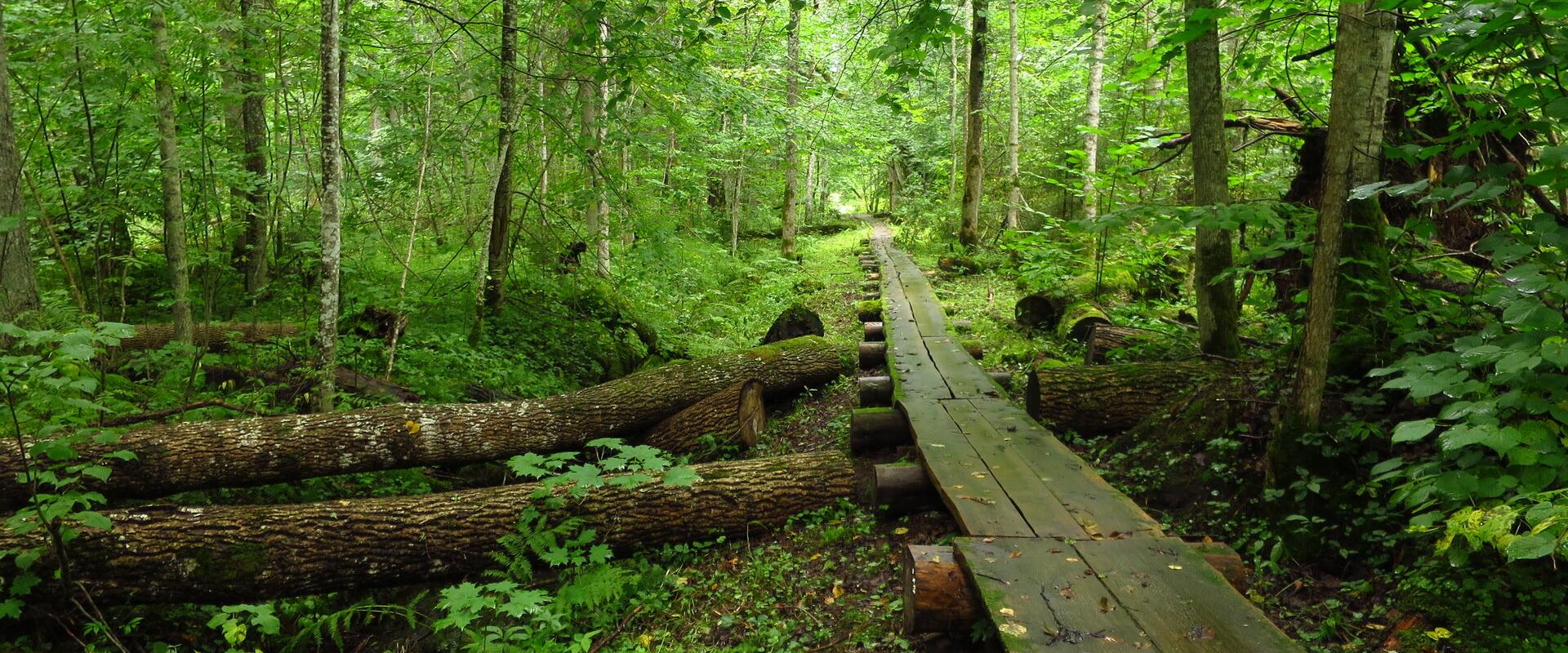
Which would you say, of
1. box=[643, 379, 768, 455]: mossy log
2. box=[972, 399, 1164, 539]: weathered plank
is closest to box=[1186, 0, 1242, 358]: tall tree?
box=[972, 399, 1164, 539]: weathered plank

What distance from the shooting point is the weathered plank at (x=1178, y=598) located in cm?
261

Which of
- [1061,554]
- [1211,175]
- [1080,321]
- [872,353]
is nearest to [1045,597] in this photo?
[1061,554]

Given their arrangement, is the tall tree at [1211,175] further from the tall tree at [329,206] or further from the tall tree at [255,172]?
the tall tree at [255,172]

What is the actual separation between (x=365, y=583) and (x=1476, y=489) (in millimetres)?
5831

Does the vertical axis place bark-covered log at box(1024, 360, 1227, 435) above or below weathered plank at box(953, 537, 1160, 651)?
above

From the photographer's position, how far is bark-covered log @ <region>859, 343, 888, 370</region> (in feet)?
28.6

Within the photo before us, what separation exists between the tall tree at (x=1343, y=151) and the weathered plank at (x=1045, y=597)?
159 centimetres

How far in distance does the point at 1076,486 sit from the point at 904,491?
3.67 feet

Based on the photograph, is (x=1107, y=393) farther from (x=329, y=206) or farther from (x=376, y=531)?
(x=329, y=206)

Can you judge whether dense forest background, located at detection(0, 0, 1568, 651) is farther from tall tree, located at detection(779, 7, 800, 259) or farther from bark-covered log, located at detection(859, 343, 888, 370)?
tall tree, located at detection(779, 7, 800, 259)

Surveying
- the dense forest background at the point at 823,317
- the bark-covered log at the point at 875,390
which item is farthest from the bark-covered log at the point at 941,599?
the bark-covered log at the point at 875,390

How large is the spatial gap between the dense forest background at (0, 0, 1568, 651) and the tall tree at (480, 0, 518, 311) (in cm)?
6

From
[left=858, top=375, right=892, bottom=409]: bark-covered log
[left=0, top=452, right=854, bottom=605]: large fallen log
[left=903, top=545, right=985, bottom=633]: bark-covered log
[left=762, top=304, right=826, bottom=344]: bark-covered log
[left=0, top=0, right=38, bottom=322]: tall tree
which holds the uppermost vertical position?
[left=0, top=0, right=38, bottom=322]: tall tree

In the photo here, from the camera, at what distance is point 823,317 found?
13258mm
